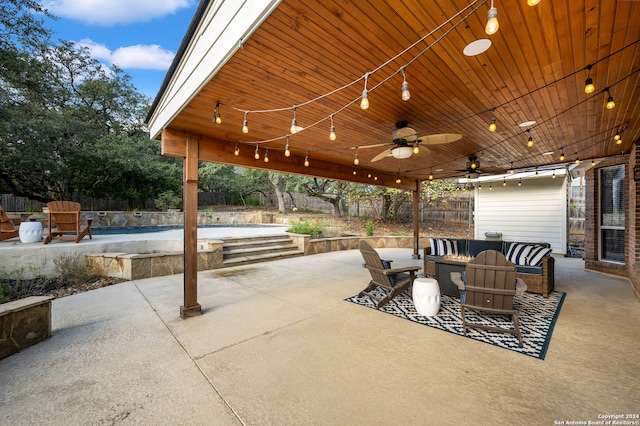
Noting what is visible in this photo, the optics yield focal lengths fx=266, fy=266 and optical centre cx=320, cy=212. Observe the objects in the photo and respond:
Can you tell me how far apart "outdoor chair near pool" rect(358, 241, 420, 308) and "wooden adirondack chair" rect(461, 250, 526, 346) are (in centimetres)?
93

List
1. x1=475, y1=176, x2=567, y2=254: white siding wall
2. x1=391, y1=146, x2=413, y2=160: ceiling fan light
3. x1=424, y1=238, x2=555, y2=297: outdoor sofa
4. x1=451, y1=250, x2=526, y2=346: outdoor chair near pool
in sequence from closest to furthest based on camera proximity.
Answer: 1. x1=451, y1=250, x2=526, y2=346: outdoor chair near pool
2. x1=391, y1=146, x2=413, y2=160: ceiling fan light
3. x1=424, y1=238, x2=555, y2=297: outdoor sofa
4. x1=475, y1=176, x2=567, y2=254: white siding wall

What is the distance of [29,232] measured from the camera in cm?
593

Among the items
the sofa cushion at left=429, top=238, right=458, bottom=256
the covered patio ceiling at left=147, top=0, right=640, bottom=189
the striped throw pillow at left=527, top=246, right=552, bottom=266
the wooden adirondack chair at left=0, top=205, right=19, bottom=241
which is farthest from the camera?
the wooden adirondack chair at left=0, top=205, right=19, bottom=241

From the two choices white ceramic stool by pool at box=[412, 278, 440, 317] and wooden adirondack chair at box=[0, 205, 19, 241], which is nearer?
white ceramic stool by pool at box=[412, 278, 440, 317]

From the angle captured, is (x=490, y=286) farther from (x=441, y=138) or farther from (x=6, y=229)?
(x=6, y=229)

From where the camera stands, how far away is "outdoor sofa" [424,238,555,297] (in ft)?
14.6

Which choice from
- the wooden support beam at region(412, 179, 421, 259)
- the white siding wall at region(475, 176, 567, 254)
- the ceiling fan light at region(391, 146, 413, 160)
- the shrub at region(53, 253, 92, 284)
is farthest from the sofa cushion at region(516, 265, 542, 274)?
the shrub at region(53, 253, 92, 284)

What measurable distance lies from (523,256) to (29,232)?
10.3 m

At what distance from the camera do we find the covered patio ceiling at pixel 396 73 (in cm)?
173

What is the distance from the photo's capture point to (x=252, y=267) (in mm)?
6461

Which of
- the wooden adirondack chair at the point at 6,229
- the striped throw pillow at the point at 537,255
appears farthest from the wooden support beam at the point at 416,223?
the wooden adirondack chair at the point at 6,229

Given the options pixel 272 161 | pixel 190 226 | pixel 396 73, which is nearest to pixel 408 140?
pixel 396 73

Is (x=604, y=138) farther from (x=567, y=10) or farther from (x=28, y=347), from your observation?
(x=28, y=347)

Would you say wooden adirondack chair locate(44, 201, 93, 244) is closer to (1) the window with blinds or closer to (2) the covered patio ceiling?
(2) the covered patio ceiling
